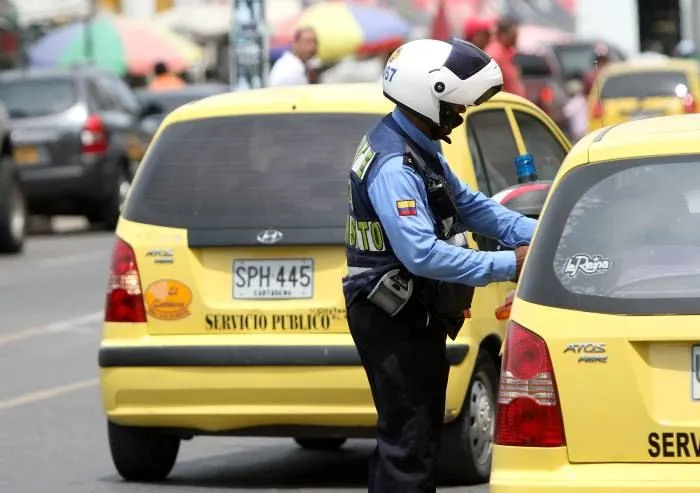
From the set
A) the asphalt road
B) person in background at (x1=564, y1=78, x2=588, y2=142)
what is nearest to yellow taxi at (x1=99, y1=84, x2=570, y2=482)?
the asphalt road

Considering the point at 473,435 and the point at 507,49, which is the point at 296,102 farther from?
the point at 507,49

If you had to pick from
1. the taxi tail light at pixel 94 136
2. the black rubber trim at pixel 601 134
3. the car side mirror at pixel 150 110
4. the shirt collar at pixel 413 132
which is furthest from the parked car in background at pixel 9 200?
the black rubber trim at pixel 601 134

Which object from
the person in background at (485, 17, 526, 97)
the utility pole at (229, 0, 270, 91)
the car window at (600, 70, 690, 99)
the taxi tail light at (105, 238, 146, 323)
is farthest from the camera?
the car window at (600, 70, 690, 99)

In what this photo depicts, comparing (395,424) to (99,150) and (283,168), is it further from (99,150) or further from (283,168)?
(99,150)

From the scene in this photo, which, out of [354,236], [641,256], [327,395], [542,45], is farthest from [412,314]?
[542,45]

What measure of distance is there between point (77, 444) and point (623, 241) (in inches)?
196

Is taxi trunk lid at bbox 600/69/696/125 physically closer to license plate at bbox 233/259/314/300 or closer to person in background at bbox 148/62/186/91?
person in background at bbox 148/62/186/91

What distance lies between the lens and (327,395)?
26.6 ft

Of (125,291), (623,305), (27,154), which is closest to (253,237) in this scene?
(125,291)

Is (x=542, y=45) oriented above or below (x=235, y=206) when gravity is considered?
below

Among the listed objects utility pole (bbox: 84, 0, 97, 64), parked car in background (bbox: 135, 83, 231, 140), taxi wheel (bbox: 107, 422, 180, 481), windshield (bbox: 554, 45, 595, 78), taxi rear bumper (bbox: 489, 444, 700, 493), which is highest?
taxi rear bumper (bbox: 489, 444, 700, 493)

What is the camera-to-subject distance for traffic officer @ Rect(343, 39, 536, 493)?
607 centimetres

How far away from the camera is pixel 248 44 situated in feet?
65.7

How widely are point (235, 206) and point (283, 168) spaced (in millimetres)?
240
